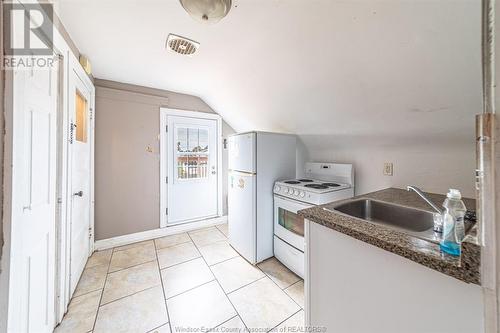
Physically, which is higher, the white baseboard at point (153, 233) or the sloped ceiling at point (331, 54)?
the sloped ceiling at point (331, 54)

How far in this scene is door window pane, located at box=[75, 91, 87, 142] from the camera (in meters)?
2.04

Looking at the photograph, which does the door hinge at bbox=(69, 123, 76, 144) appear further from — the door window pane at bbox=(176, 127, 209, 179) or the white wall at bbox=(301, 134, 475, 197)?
the white wall at bbox=(301, 134, 475, 197)

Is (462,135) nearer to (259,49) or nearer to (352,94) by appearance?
(352,94)

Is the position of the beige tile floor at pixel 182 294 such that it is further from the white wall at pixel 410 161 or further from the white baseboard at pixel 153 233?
the white wall at pixel 410 161

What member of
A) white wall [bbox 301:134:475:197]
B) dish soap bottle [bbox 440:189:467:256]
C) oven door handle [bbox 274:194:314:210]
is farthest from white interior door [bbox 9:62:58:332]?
white wall [bbox 301:134:475:197]

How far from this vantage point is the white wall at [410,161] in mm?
1510

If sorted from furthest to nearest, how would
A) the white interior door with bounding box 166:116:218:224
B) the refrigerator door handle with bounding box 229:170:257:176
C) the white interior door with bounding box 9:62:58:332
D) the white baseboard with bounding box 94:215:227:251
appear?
the white interior door with bounding box 166:116:218:224, the white baseboard with bounding box 94:215:227:251, the refrigerator door handle with bounding box 229:170:257:176, the white interior door with bounding box 9:62:58:332

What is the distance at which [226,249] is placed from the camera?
2654 millimetres

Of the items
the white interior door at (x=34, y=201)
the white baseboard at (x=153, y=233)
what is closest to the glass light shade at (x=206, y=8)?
the white interior door at (x=34, y=201)

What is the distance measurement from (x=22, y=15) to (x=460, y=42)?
234 cm

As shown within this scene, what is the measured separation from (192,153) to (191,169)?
29 centimetres

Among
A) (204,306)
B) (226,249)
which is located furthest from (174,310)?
(226,249)

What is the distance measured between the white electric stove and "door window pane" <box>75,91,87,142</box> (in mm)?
2326

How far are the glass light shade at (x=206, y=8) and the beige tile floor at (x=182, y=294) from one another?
2211 mm
